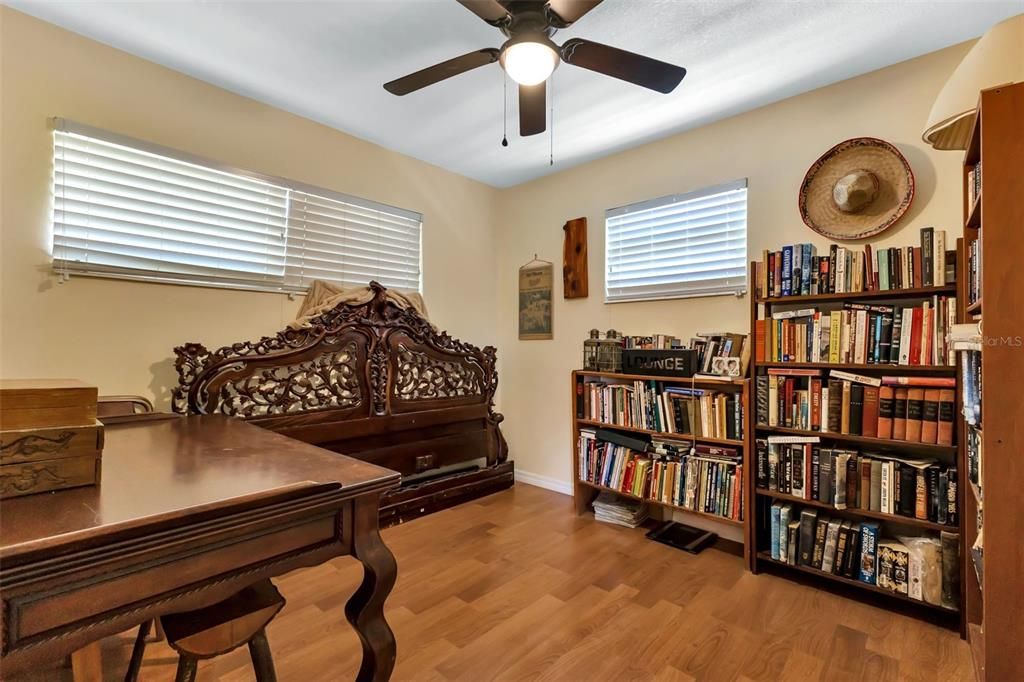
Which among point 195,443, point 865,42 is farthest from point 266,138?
point 865,42

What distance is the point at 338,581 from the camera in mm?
2137

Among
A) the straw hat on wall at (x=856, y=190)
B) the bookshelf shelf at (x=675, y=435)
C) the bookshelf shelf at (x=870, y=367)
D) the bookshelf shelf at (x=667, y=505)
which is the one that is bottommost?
the bookshelf shelf at (x=667, y=505)

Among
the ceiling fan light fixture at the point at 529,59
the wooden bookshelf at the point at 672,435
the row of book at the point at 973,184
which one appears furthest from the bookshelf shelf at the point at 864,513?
the ceiling fan light fixture at the point at 529,59

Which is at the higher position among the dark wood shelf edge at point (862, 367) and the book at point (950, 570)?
the dark wood shelf edge at point (862, 367)

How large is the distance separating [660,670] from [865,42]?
2710 mm

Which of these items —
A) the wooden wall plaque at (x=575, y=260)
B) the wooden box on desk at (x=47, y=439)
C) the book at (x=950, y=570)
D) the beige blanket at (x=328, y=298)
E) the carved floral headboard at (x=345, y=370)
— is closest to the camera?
the wooden box on desk at (x=47, y=439)

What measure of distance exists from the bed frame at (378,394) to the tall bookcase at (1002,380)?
99.8 inches

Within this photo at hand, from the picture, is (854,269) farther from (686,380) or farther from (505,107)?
(505,107)

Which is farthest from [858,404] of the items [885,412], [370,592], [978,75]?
[370,592]

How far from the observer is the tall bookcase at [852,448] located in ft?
6.12

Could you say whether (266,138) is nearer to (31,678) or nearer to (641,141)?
(641,141)

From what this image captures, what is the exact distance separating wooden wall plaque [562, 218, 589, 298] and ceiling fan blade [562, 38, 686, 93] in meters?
1.64

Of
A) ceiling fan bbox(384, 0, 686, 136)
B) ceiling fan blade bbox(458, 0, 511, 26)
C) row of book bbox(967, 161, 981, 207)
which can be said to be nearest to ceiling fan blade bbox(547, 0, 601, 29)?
ceiling fan bbox(384, 0, 686, 136)
